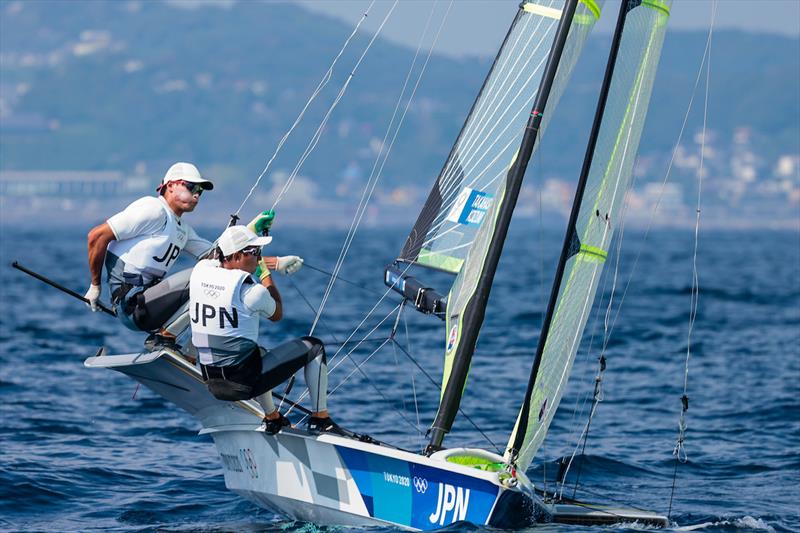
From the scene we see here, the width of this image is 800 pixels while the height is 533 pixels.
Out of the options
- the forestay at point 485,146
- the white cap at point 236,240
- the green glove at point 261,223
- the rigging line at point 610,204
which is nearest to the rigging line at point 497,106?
the forestay at point 485,146

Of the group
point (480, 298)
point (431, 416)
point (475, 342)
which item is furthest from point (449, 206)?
point (431, 416)

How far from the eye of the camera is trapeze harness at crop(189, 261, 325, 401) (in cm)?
680

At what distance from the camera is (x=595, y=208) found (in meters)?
7.62

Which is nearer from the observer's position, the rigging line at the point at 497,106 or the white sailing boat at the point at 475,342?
the white sailing boat at the point at 475,342

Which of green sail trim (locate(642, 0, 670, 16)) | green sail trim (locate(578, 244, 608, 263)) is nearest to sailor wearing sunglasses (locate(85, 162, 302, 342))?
green sail trim (locate(578, 244, 608, 263))

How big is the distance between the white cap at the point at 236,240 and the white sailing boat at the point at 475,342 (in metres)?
0.90

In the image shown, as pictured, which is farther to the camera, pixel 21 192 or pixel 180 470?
pixel 21 192

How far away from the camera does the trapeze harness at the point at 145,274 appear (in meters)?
7.34

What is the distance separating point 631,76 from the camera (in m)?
7.81

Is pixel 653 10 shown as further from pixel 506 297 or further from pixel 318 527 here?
pixel 506 297

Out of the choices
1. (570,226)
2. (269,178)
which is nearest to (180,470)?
(570,226)

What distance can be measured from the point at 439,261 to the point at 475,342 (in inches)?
60.0

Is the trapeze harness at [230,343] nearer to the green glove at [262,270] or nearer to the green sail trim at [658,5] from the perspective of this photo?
the green glove at [262,270]

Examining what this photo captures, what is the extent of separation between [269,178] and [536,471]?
187723 millimetres
